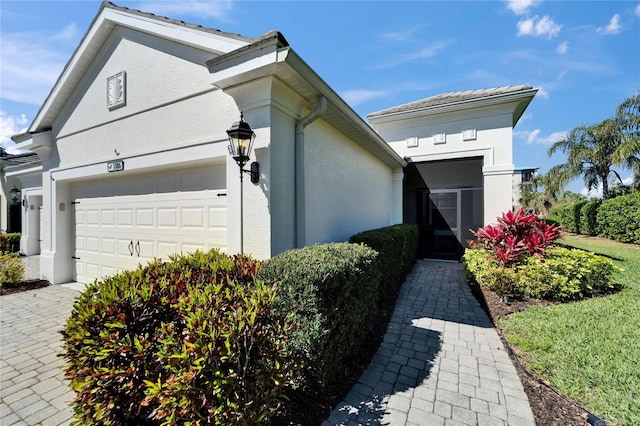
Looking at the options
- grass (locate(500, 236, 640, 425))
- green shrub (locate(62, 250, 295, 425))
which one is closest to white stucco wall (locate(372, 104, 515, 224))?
grass (locate(500, 236, 640, 425))

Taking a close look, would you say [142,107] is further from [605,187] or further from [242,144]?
[605,187]

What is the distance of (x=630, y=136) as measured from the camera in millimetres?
14008

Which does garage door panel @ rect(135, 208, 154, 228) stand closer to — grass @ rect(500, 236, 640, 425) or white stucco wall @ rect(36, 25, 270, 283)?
white stucco wall @ rect(36, 25, 270, 283)

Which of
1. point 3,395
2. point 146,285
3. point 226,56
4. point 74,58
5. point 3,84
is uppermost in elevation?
point 74,58

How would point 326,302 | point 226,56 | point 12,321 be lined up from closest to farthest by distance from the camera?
point 326,302, point 226,56, point 12,321

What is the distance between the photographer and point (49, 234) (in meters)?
7.05

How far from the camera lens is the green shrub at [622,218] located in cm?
1149

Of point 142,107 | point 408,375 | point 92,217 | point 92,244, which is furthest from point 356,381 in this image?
point 92,217

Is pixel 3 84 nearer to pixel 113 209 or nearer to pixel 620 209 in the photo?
pixel 113 209

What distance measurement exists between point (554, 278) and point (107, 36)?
35.0ft

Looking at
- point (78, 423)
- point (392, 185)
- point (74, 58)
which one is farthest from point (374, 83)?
point (78, 423)

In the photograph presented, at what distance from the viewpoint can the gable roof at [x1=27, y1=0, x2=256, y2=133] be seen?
419 centimetres

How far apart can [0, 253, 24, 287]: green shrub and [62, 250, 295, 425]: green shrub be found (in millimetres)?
Result: 7520

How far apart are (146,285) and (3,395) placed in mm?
2502
